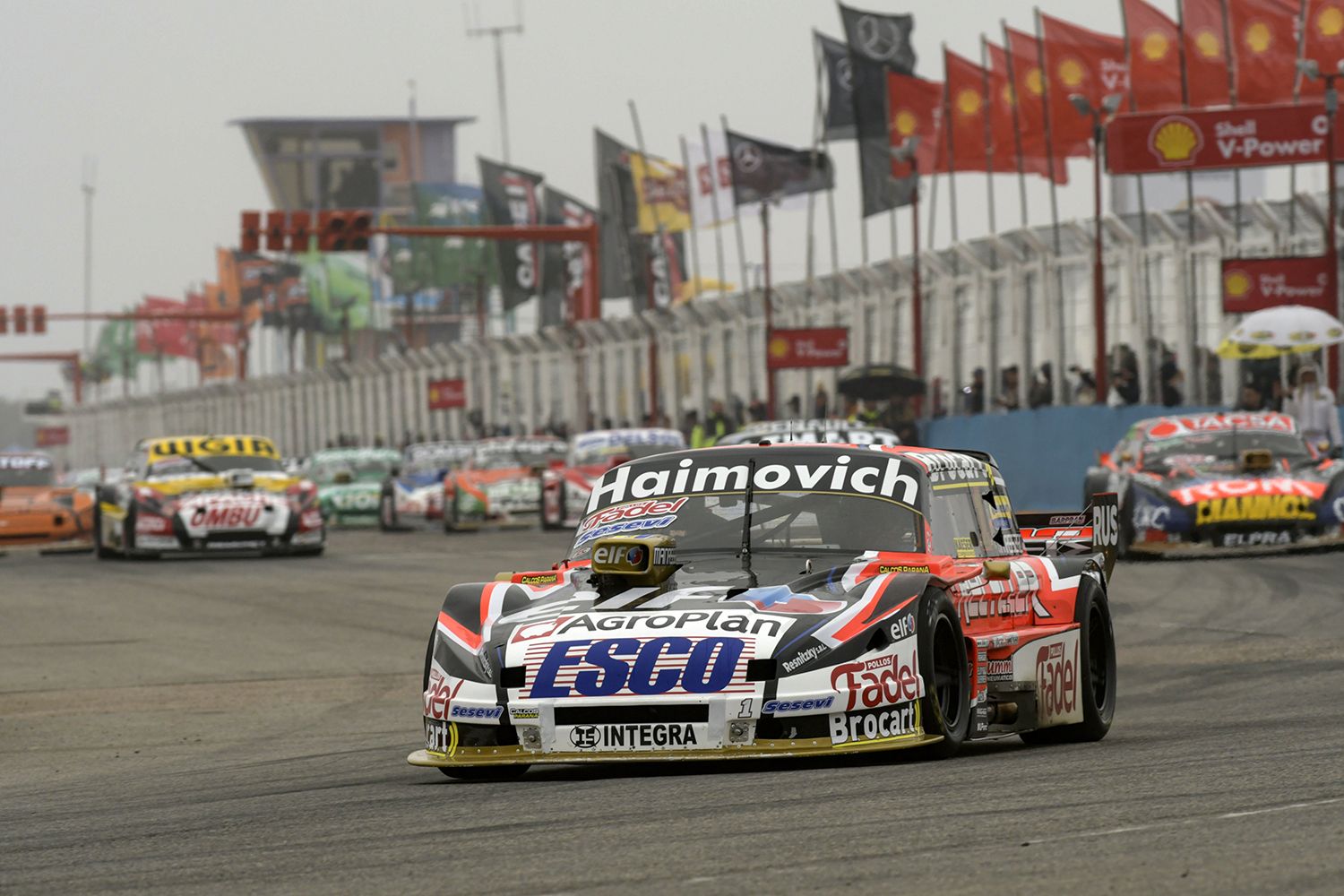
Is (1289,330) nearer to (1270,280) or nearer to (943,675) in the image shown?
(1270,280)

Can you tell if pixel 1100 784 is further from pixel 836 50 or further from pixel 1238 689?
pixel 836 50

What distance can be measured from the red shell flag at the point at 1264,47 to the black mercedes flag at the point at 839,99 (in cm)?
869

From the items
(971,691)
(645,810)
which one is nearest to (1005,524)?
(971,691)

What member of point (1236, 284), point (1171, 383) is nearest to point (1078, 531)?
point (1236, 284)

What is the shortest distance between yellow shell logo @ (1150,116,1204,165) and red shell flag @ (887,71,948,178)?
10831mm

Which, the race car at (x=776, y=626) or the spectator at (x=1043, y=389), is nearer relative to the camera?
the race car at (x=776, y=626)

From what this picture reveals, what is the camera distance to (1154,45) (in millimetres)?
37938

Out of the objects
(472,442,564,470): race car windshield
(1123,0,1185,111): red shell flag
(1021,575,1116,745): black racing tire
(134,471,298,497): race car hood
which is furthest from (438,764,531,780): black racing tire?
(1123,0,1185,111): red shell flag

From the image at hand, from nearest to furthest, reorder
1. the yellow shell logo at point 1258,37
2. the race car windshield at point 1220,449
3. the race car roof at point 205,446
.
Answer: the race car windshield at point 1220,449
the race car roof at point 205,446
the yellow shell logo at point 1258,37

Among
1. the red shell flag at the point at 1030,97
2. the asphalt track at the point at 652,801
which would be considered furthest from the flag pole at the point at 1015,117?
the asphalt track at the point at 652,801

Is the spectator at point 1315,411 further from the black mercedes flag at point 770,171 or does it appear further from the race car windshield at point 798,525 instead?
the black mercedes flag at point 770,171

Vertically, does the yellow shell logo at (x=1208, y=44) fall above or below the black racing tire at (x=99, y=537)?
above

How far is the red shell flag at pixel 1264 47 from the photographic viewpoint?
3669cm

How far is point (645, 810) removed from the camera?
21.4 ft
